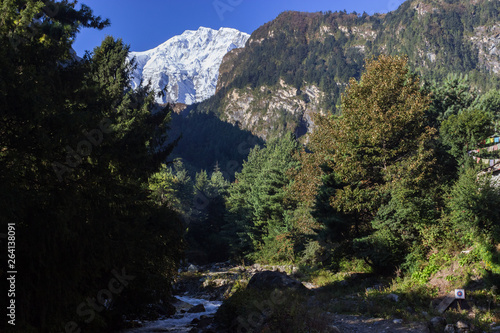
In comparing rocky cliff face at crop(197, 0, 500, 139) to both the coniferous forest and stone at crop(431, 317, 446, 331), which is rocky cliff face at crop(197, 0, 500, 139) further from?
stone at crop(431, 317, 446, 331)

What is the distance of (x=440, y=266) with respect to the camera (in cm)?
1448

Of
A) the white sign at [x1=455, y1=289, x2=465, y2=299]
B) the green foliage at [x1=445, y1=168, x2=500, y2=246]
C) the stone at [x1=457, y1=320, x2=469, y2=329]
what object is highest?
the green foliage at [x1=445, y1=168, x2=500, y2=246]

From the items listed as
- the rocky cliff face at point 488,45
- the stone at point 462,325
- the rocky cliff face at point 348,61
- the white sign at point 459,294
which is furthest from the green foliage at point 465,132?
the rocky cliff face at point 488,45

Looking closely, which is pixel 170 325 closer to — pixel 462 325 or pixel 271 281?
pixel 271 281

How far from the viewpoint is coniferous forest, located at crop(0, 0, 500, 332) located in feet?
19.8

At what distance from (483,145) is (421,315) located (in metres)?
12.7

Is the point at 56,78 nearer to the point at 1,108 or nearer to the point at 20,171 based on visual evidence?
the point at 1,108

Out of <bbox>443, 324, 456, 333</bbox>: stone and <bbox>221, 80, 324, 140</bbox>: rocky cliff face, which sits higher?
<bbox>221, 80, 324, 140</bbox>: rocky cliff face

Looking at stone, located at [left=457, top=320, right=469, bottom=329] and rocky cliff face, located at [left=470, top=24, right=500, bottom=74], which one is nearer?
stone, located at [left=457, top=320, right=469, bottom=329]

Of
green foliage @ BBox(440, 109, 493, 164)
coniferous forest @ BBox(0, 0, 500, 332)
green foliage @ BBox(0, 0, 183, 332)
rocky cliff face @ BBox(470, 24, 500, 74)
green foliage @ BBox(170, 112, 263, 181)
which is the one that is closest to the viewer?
green foliage @ BBox(0, 0, 183, 332)

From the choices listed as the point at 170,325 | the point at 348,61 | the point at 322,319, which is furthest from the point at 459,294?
the point at 348,61

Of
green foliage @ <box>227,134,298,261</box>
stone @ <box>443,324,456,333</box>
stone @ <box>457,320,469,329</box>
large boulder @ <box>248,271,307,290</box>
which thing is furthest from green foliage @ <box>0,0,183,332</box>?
green foliage @ <box>227,134,298,261</box>

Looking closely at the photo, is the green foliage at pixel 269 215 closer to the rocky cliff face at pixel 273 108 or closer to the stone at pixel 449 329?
the stone at pixel 449 329

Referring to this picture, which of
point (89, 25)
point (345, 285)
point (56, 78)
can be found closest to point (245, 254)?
point (345, 285)
